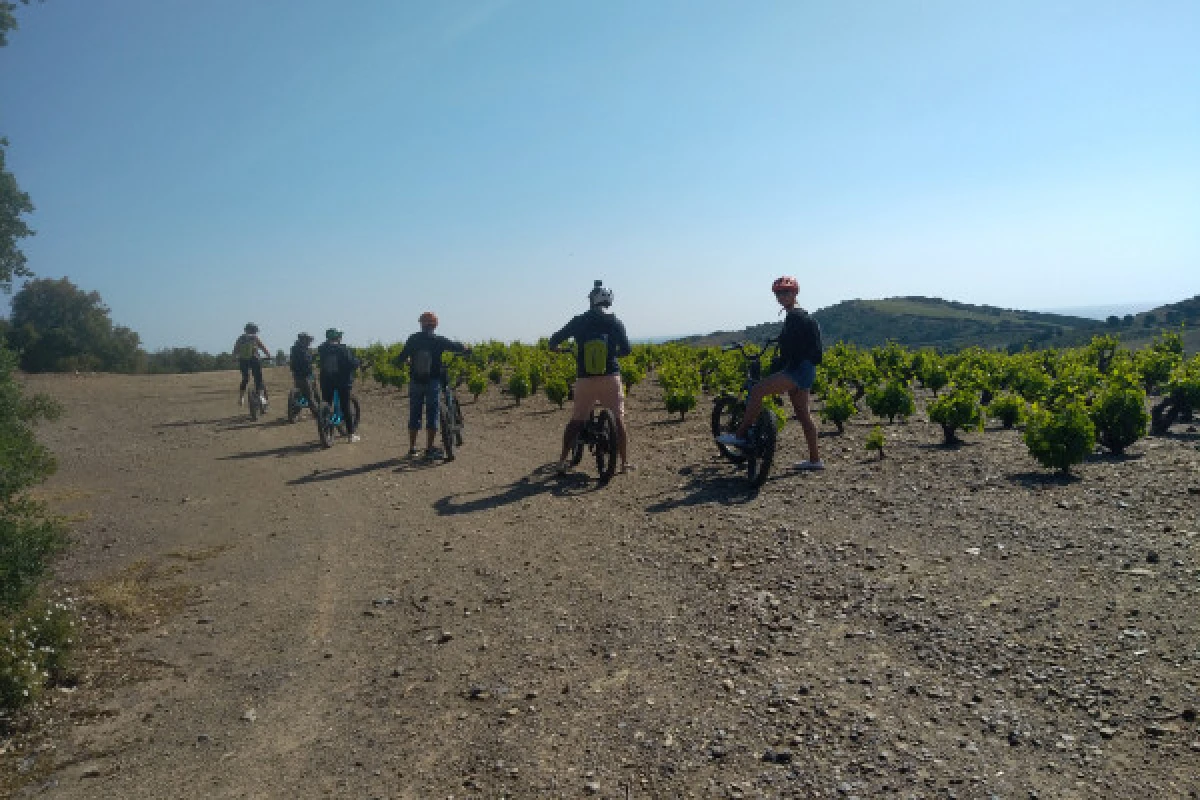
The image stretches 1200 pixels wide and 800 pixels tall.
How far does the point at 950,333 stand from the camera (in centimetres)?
7381

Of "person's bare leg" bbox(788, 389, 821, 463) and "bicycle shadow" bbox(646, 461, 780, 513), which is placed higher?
"person's bare leg" bbox(788, 389, 821, 463)

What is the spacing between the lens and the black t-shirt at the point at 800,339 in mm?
7660

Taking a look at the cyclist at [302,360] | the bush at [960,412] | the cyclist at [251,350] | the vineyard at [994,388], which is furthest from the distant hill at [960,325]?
the bush at [960,412]

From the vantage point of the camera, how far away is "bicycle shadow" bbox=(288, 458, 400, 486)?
10.3 m

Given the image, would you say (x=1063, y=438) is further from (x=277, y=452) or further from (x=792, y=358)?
(x=277, y=452)

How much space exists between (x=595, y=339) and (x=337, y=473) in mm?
4620

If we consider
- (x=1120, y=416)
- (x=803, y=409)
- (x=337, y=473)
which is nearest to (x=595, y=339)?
(x=803, y=409)

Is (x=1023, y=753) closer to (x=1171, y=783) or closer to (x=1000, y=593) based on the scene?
(x=1171, y=783)

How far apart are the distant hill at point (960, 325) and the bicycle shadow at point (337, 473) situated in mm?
38435

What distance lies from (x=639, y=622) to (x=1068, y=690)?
239 cm

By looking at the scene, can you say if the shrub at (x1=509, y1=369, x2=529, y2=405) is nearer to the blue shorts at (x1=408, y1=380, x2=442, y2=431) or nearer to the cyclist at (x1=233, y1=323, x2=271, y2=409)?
the cyclist at (x1=233, y1=323, x2=271, y2=409)

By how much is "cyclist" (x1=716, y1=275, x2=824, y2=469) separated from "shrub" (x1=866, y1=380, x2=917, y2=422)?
3.49m

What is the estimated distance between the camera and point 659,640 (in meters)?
4.62

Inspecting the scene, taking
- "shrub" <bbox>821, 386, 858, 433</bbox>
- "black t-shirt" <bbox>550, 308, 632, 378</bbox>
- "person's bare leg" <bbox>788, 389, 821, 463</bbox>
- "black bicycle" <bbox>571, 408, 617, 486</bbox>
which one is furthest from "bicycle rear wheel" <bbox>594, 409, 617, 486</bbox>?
"shrub" <bbox>821, 386, 858, 433</bbox>
